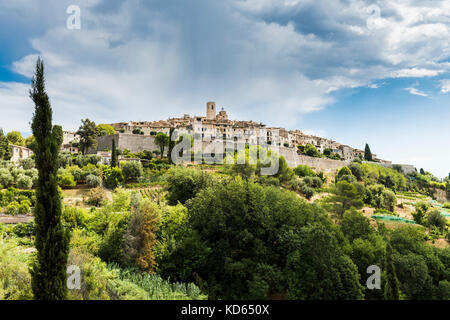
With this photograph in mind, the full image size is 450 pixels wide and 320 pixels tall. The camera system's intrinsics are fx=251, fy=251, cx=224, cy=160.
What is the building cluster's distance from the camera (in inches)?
2569

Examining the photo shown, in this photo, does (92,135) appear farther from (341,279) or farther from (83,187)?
(341,279)

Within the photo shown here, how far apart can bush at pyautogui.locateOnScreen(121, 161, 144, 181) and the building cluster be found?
25540mm

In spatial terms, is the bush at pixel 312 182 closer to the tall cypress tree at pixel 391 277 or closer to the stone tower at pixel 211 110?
the tall cypress tree at pixel 391 277

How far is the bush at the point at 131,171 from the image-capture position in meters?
32.1

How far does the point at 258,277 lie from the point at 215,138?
177ft

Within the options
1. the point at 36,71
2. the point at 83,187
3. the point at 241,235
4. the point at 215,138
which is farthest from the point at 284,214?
the point at 215,138

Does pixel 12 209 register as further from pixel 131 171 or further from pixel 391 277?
pixel 391 277

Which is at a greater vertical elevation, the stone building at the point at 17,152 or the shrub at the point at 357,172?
the stone building at the point at 17,152

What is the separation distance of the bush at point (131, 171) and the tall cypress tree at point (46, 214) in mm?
27042

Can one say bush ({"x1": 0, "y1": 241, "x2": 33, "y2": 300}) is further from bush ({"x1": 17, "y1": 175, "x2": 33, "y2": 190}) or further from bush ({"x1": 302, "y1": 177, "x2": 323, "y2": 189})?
bush ({"x1": 302, "y1": 177, "x2": 323, "y2": 189})

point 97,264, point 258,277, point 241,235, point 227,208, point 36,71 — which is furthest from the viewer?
point 227,208

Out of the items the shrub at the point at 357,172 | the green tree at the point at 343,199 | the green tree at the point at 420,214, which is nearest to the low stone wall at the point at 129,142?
the green tree at the point at 343,199

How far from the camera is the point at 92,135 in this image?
147 ft

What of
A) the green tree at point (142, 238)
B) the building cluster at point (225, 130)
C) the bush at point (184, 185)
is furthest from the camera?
the building cluster at point (225, 130)
